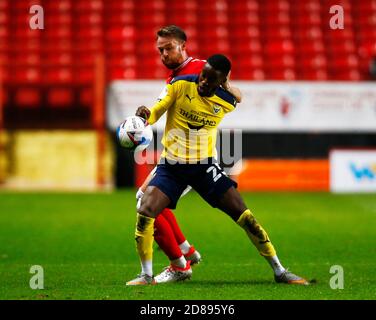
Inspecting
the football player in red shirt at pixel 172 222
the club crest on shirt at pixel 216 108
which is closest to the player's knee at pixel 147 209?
the football player in red shirt at pixel 172 222

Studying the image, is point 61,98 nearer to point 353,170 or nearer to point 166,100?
point 353,170

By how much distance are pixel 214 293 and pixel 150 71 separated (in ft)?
52.4

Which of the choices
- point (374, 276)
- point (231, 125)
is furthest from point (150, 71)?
point (374, 276)

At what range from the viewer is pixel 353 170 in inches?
801

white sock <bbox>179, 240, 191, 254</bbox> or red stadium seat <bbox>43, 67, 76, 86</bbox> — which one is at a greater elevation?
red stadium seat <bbox>43, 67, 76, 86</bbox>

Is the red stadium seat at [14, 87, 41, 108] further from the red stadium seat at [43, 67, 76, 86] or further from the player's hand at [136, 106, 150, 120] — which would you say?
the player's hand at [136, 106, 150, 120]

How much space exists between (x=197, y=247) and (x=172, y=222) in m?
2.43

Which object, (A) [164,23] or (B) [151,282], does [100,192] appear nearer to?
(A) [164,23]

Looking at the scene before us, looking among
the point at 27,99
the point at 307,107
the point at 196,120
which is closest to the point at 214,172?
the point at 196,120

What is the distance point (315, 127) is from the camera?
20969 millimetres

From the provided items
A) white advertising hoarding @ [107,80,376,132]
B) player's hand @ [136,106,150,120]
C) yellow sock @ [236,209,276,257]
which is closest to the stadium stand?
white advertising hoarding @ [107,80,376,132]

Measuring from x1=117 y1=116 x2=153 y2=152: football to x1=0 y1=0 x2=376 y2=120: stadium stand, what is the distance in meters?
14.1

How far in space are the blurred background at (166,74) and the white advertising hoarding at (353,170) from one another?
21 millimetres

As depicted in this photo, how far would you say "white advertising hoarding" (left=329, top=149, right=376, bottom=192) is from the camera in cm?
2017
